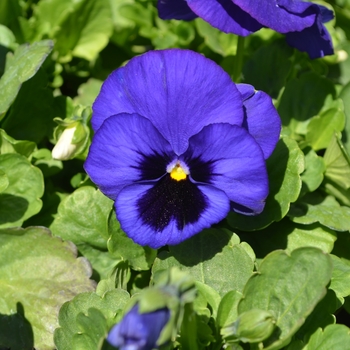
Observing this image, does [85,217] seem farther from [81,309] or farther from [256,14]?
[256,14]

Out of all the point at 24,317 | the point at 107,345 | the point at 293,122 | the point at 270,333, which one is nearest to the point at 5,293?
the point at 24,317

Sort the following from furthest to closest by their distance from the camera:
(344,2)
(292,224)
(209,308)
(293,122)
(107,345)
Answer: (344,2) < (293,122) < (292,224) < (209,308) < (107,345)

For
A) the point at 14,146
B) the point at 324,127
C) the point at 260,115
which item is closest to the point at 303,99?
the point at 324,127

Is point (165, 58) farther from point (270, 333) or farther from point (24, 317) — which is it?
point (24, 317)

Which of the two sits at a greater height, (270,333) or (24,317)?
(270,333)

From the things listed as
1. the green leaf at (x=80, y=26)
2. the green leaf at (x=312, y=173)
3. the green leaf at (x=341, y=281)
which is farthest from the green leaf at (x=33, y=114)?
the green leaf at (x=341, y=281)

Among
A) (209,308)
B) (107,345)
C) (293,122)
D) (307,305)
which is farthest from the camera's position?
(293,122)
